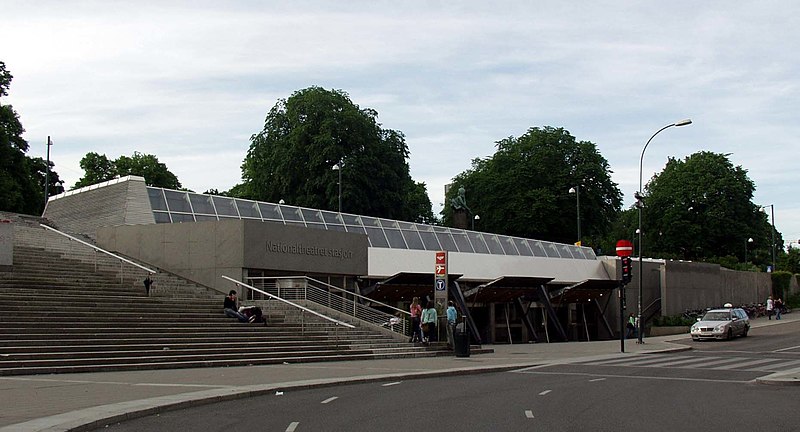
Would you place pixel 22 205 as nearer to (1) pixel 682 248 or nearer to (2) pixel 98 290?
(2) pixel 98 290

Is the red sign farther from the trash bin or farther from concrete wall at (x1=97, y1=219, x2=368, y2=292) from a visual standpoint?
concrete wall at (x1=97, y1=219, x2=368, y2=292)

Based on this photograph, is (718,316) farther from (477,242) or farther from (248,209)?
(248,209)

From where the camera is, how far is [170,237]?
35875 millimetres

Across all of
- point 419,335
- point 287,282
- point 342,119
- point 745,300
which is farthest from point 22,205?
point 745,300

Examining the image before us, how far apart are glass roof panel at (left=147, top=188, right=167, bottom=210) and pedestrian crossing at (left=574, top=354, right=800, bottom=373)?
2042 cm

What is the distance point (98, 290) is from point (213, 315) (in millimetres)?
3935

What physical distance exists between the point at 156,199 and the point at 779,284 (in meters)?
55.5

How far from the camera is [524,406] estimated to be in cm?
1550

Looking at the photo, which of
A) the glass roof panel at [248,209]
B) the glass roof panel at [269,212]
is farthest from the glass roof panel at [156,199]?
the glass roof panel at [269,212]

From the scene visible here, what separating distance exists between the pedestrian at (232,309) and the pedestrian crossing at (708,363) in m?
11.4

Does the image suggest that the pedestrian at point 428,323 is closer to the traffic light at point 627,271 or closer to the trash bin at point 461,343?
the trash bin at point 461,343

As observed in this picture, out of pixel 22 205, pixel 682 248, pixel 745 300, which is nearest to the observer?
pixel 22 205

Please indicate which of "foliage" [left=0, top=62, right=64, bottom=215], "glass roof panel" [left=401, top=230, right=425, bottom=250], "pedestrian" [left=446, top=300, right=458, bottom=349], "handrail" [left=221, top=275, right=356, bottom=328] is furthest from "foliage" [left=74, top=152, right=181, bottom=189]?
"pedestrian" [left=446, top=300, right=458, bottom=349]

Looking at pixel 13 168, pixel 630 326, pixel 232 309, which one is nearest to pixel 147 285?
pixel 232 309
